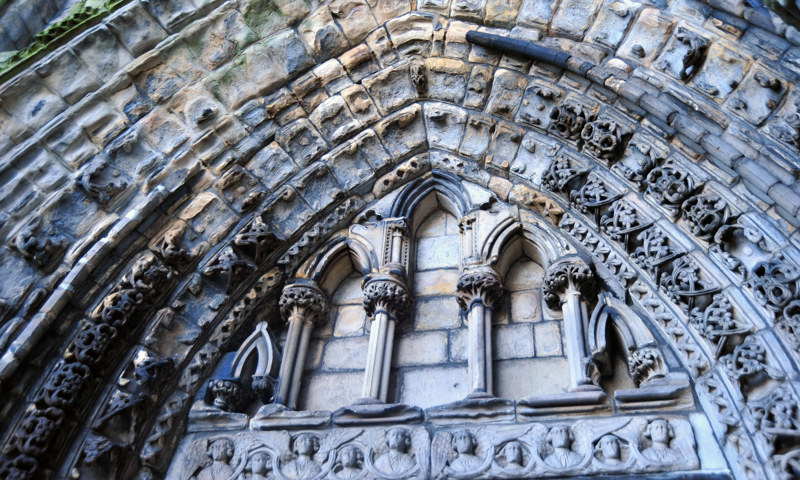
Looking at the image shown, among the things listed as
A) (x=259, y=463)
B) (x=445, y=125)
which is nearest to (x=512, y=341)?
(x=259, y=463)

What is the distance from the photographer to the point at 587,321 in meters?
4.38

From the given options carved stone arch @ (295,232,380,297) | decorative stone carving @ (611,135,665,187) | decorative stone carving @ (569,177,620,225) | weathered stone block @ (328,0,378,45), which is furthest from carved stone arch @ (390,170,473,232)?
weathered stone block @ (328,0,378,45)

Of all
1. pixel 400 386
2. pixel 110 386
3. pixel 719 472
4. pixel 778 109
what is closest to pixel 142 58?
pixel 110 386

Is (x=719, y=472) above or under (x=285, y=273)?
under

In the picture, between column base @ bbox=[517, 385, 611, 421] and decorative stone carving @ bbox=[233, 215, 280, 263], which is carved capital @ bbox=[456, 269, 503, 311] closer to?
column base @ bbox=[517, 385, 611, 421]

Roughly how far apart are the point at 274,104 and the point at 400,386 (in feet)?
7.82

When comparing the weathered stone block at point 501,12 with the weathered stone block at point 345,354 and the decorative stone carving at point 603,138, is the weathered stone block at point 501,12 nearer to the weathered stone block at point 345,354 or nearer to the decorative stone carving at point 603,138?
the decorative stone carving at point 603,138

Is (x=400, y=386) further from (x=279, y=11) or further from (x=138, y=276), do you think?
(x=279, y=11)

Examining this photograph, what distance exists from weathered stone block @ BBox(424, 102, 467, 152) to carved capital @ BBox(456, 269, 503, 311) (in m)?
1.24

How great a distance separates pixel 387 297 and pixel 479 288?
603 millimetres

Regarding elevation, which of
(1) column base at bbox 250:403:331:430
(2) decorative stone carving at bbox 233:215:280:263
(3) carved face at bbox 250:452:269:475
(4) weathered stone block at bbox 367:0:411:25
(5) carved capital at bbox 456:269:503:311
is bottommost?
(3) carved face at bbox 250:452:269:475

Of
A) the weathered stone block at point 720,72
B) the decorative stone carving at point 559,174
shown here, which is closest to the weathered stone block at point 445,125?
the decorative stone carving at point 559,174

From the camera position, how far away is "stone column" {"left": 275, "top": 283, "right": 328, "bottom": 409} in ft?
14.7

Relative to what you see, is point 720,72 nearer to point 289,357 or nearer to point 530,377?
point 530,377
